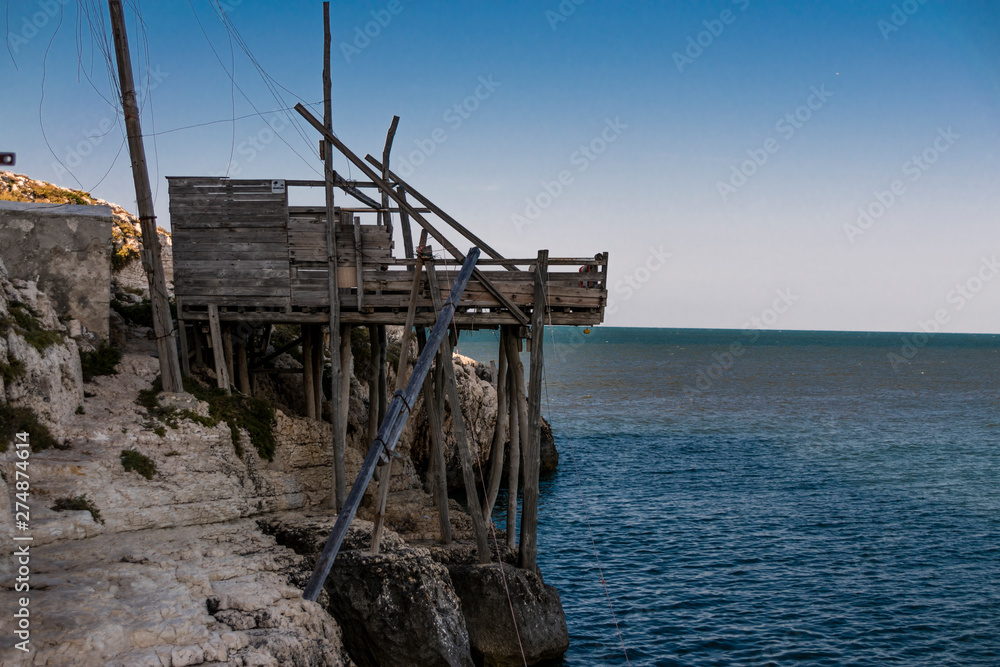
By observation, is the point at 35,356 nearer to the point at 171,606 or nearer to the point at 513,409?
the point at 171,606

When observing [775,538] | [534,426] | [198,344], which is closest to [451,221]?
[534,426]

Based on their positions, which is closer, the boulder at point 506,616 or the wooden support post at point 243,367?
the boulder at point 506,616

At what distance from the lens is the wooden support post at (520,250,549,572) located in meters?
A: 15.9

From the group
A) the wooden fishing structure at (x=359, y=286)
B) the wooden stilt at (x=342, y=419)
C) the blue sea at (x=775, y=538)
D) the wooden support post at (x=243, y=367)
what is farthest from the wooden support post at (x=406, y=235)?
the blue sea at (x=775, y=538)

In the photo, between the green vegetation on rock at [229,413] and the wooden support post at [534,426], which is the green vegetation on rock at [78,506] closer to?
the green vegetation on rock at [229,413]

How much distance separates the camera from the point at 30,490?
1277 centimetres

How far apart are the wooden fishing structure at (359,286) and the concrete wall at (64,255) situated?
1.99m

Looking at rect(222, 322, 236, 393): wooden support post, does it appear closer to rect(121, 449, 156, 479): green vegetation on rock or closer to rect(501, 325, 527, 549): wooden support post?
rect(121, 449, 156, 479): green vegetation on rock

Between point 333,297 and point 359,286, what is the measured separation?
641 mm

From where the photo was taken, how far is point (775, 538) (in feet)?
76.8

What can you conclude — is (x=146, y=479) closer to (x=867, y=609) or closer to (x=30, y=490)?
(x=30, y=490)

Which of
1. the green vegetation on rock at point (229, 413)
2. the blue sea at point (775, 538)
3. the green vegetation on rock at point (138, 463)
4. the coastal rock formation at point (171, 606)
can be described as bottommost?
the blue sea at point (775, 538)

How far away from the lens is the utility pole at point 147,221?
1681 centimetres

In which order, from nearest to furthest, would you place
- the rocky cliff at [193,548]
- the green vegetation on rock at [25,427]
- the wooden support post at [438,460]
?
the rocky cliff at [193,548]
the green vegetation on rock at [25,427]
the wooden support post at [438,460]
